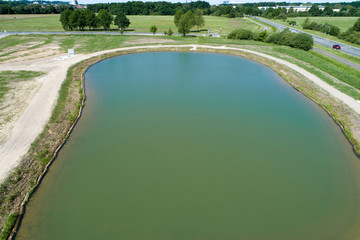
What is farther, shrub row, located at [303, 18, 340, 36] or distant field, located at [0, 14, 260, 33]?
distant field, located at [0, 14, 260, 33]

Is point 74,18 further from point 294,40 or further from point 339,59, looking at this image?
point 339,59

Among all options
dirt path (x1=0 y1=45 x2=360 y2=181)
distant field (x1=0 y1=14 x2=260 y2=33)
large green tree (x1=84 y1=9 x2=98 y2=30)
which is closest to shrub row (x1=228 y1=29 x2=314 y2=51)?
dirt path (x1=0 y1=45 x2=360 y2=181)

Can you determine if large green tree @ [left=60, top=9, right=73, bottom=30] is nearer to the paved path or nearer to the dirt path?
the dirt path

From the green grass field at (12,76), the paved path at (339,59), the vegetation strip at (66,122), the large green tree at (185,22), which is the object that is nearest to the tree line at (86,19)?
the large green tree at (185,22)

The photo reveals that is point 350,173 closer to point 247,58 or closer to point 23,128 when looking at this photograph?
point 23,128

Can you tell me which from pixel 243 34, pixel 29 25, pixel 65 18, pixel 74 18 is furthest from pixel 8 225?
pixel 29 25

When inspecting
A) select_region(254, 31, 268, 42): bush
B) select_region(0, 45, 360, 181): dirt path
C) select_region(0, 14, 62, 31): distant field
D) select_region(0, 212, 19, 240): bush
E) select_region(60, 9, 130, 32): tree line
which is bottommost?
select_region(0, 212, 19, 240): bush

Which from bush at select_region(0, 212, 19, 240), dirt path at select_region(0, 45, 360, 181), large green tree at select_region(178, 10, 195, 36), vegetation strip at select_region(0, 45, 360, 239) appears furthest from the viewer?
large green tree at select_region(178, 10, 195, 36)
